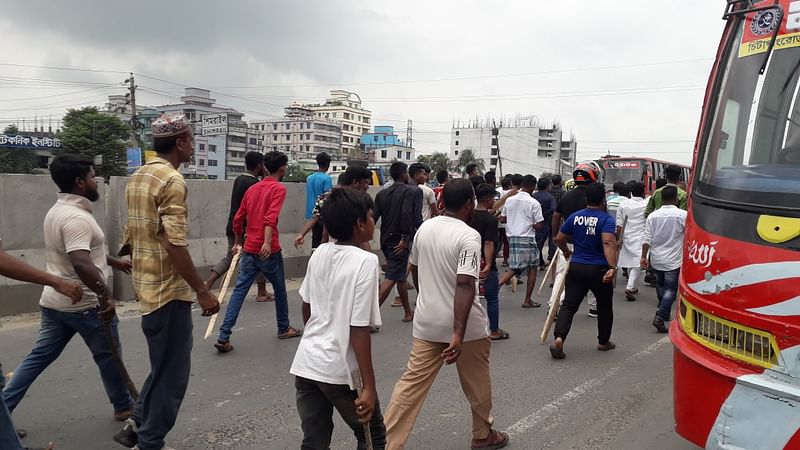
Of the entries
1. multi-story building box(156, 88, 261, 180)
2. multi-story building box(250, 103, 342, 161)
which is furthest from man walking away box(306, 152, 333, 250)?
multi-story building box(250, 103, 342, 161)

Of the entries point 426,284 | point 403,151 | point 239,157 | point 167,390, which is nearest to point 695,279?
point 426,284

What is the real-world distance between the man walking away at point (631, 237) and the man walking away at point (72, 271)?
23.8ft

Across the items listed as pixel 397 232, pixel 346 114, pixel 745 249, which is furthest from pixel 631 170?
pixel 346 114

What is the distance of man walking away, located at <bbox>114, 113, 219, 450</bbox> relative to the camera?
3055 mm

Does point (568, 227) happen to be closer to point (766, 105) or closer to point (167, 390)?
point (766, 105)

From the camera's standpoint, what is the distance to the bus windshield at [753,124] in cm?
303

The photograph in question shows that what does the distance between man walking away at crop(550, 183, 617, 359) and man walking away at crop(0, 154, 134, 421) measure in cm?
398

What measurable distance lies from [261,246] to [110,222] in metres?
2.78

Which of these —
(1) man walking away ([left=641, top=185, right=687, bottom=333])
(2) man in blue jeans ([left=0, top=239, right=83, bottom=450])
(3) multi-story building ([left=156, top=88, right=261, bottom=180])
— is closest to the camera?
(2) man in blue jeans ([left=0, top=239, right=83, bottom=450])

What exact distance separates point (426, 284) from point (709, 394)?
1622 mm

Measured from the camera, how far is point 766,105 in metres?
3.25

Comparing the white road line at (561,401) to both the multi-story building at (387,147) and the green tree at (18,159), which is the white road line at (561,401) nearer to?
the green tree at (18,159)

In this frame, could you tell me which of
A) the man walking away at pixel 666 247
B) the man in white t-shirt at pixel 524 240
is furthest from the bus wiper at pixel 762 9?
the man in white t-shirt at pixel 524 240

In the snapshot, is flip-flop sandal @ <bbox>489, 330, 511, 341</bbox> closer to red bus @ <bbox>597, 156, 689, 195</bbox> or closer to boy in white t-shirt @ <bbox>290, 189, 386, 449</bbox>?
boy in white t-shirt @ <bbox>290, 189, 386, 449</bbox>
